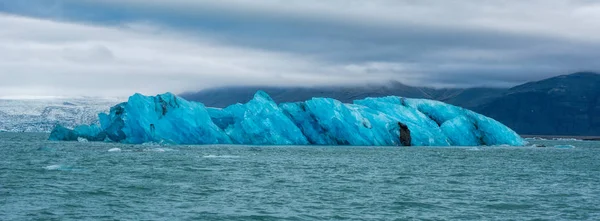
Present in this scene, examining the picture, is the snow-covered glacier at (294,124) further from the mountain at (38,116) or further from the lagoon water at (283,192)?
the mountain at (38,116)

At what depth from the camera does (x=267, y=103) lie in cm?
6994

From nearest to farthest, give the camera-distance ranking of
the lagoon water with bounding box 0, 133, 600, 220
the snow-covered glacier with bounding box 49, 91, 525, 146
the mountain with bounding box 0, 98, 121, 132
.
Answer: the lagoon water with bounding box 0, 133, 600, 220 < the snow-covered glacier with bounding box 49, 91, 525, 146 < the mountain with bounding box 0, 98, 121, 132

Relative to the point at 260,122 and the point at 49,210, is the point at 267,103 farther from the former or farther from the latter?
the point at 49,210

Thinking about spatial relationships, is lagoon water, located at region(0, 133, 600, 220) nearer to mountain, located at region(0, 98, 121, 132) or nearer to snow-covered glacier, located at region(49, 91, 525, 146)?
snow-covered glacier, located at region(49, 91, 525, 146)

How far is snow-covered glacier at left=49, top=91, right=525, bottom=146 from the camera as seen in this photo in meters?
65.3

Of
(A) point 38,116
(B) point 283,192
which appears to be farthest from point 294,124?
(A) point 38,116

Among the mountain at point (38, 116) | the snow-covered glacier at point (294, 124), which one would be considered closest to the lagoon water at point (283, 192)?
the snow-covered glacier at point (294, 124)

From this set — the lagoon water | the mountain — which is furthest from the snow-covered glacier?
the mountain

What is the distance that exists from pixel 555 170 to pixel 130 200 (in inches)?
1048

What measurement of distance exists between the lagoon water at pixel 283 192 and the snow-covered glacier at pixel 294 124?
2442 cm

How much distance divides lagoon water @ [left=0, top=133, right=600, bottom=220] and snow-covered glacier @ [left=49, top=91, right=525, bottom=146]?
2442 cm

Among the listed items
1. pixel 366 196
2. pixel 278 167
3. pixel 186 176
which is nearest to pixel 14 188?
pixel 186 176

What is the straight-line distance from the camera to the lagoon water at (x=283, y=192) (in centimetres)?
2092

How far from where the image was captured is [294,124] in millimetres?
71938
